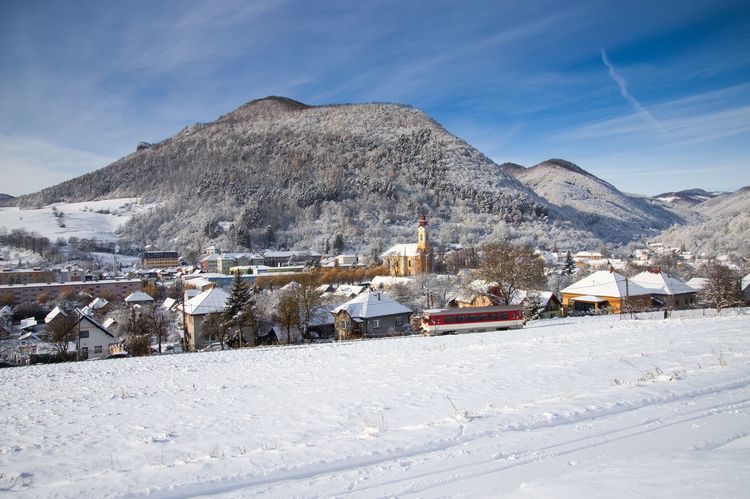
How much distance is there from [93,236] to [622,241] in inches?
8171

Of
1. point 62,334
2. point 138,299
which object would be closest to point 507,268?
point 62,334

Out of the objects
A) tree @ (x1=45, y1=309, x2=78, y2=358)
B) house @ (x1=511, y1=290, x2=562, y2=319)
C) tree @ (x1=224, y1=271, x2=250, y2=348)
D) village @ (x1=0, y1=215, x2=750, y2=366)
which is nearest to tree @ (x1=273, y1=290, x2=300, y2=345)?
village @ (x1=0, y1=215, x2=750, y2=366)

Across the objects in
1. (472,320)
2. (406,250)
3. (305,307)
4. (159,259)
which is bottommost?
(472,320)

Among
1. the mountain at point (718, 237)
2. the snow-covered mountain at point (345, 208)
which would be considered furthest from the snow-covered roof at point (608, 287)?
the mountain at point (718, 237)

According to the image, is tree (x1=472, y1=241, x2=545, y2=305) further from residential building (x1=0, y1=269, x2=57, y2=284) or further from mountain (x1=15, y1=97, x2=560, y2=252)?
residential building (x1=0, y1=269, x2=57, y2=284)

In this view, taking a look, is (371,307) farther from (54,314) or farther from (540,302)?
(54,314)

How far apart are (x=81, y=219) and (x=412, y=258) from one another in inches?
5773

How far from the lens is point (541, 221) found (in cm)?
16488

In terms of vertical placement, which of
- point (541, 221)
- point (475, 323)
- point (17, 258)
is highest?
point (541, 221)

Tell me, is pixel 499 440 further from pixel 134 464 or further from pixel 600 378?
pixel 134 464

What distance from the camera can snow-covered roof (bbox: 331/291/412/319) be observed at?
121ft

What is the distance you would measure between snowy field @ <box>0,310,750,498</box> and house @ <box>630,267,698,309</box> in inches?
1338

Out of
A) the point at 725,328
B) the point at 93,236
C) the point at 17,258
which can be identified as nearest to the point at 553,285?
the point at 725,328

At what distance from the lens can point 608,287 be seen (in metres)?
42.4
